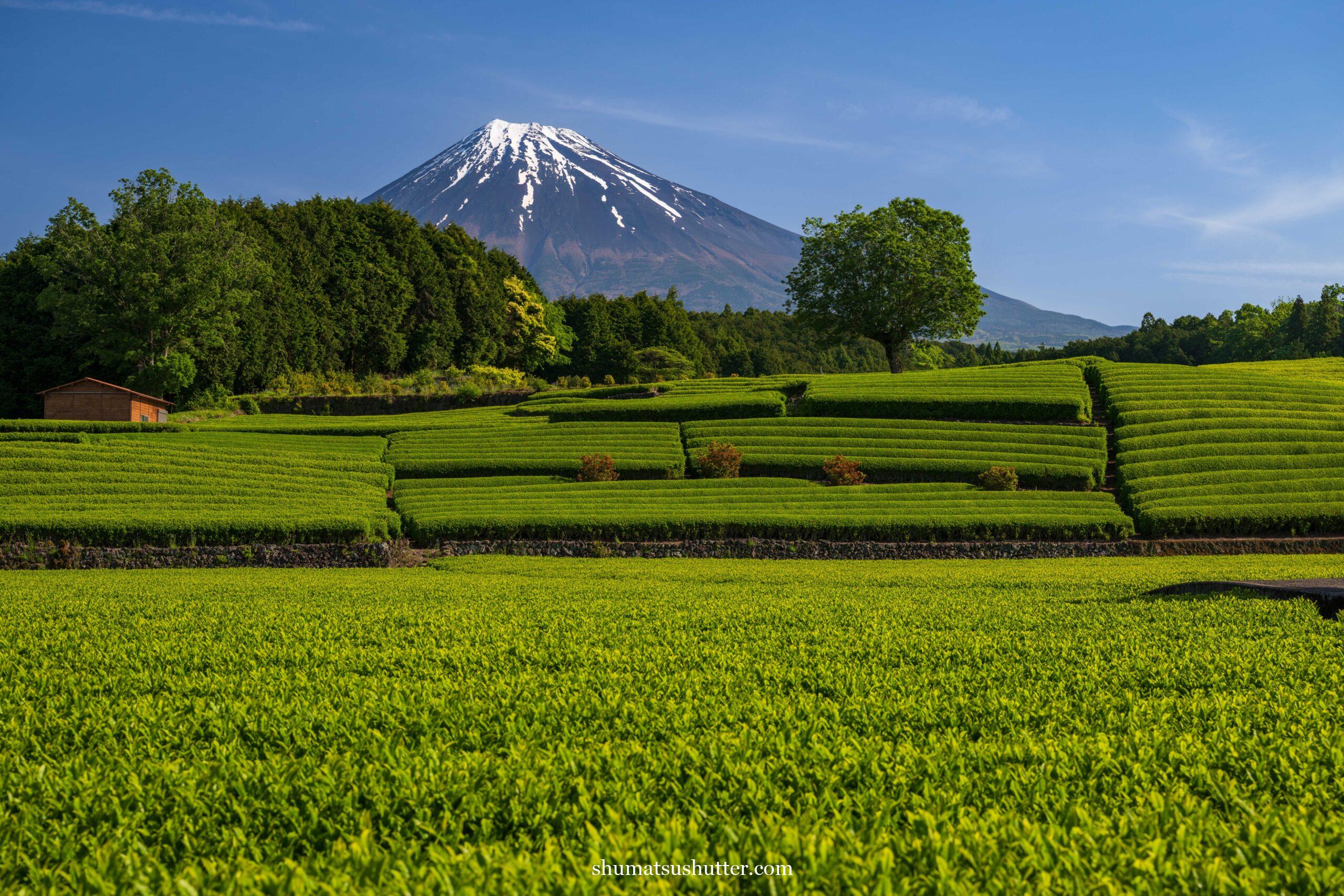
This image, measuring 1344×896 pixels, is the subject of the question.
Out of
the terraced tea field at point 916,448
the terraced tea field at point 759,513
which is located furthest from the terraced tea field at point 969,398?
the terraced tea field at point 759,513

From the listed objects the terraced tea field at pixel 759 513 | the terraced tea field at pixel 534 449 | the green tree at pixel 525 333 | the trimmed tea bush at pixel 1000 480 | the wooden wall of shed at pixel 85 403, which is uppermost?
the green tree at pixel 525 333

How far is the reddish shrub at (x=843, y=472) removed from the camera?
30.1 metres

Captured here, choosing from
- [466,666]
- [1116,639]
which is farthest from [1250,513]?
[466,666]

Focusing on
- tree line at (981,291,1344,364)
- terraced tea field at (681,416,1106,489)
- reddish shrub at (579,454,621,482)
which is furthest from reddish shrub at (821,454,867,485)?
tree line at (981,291,1344,364)

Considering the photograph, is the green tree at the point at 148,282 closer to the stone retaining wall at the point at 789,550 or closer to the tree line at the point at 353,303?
the tree line at the point at 353,303

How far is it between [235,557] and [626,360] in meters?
57.6

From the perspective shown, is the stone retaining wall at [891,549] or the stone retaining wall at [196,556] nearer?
the stone retaining wall at [196,556]

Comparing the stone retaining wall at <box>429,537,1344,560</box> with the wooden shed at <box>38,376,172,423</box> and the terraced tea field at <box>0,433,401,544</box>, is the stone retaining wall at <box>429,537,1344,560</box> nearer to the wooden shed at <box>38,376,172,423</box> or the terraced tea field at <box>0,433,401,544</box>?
the terraced tea field at <box>0,433,401,544</box>

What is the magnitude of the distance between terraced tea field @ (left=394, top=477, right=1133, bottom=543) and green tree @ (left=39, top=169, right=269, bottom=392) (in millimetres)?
26155

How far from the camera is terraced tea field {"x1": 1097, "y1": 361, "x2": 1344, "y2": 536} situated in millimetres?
25906

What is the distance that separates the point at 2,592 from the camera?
45.4 ft

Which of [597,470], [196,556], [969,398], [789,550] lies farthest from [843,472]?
[196,556]

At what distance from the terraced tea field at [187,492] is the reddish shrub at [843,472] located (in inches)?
625

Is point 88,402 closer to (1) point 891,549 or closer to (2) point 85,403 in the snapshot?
(2) point 85,403
